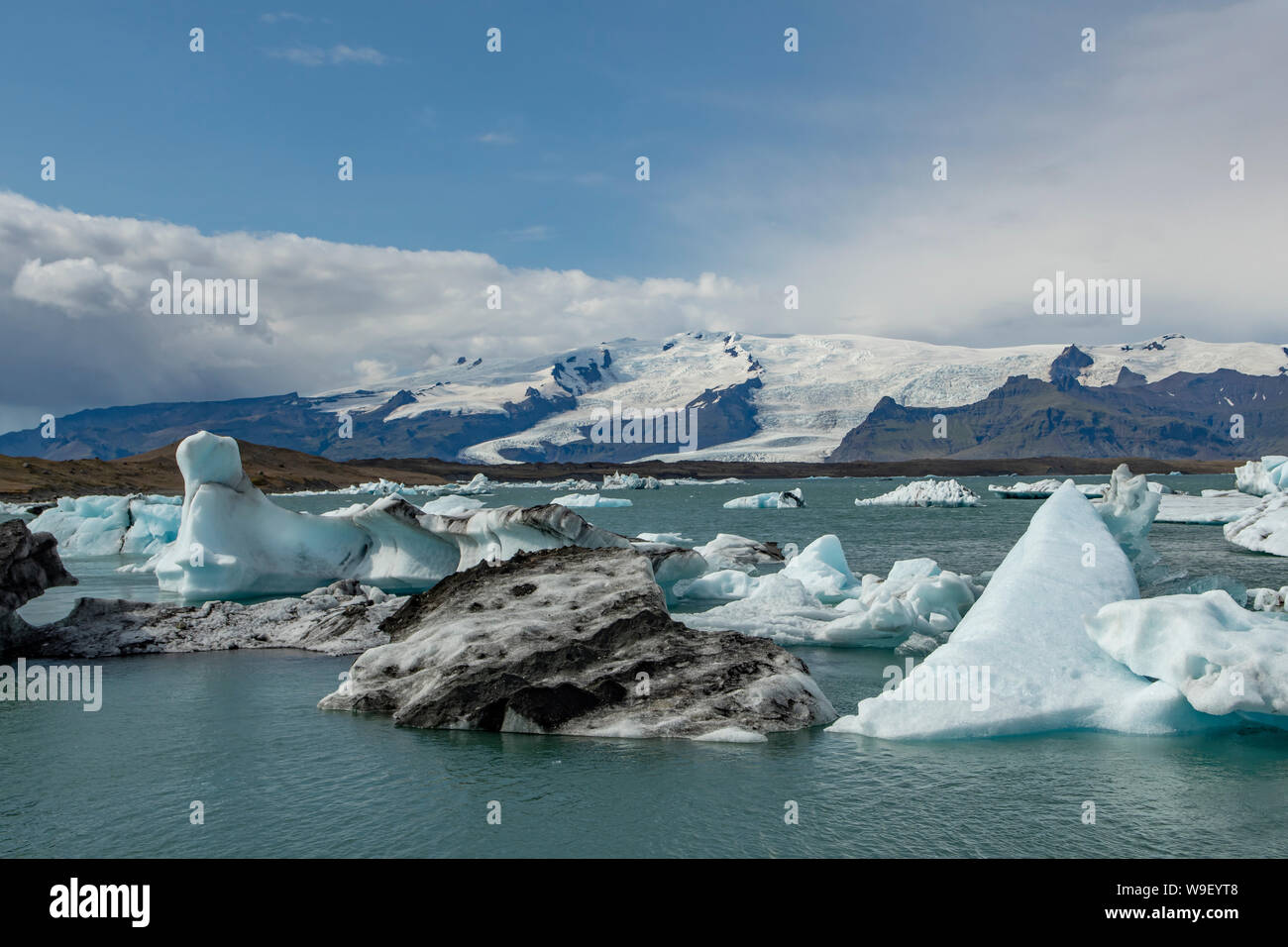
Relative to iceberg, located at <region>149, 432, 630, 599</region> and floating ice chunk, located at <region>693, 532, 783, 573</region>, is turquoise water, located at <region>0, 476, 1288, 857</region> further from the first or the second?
floating ice chunk, located at <region>693, 532, 783, 573</region>

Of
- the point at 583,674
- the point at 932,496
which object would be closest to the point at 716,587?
the point at 583,674

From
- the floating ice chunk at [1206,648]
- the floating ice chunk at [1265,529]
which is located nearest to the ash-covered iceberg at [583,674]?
the floating ice chunk at [1206,648]

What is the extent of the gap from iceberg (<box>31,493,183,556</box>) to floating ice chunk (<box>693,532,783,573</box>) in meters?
23.3

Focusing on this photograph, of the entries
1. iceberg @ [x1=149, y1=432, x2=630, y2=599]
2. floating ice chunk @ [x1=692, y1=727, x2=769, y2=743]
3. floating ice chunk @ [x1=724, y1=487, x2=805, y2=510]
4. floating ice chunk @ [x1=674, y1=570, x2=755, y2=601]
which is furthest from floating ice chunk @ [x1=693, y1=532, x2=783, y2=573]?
floating ice chunk @ [x1=724, y1=487, x2=805, y2=510]

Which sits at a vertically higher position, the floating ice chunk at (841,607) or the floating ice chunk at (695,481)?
the floating ice chunk at (841,607)

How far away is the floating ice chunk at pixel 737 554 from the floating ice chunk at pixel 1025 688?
1677 cm

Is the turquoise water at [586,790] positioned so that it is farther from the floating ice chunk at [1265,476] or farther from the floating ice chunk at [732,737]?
the floating ice chunk at [1265,476]

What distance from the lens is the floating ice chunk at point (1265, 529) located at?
110ft

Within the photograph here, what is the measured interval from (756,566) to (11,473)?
75369mm

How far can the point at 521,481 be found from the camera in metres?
177

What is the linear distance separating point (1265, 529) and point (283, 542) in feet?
115

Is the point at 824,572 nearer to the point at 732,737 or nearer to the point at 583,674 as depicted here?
the point at 583,674
